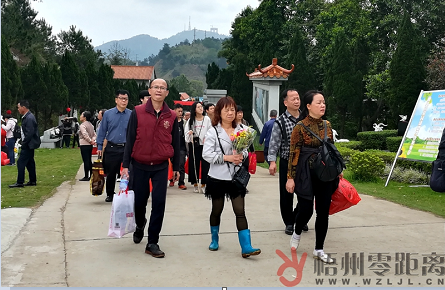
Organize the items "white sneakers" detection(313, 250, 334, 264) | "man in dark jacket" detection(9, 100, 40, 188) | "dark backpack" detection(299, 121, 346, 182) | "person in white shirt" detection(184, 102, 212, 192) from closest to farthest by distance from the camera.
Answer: "dark backpack" detection(299, 121, 346, 182)
"white sneakers" detection(313, 250, 334, 264)
"person in white shirt" detection(184, 102, 212, 192)
"man in dark jacket" detection(9, 100, 40, 188)

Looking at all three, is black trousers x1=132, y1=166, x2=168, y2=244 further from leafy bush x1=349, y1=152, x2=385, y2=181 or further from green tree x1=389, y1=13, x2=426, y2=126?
green tree x1=389, y1=13, x2=426, y2=126

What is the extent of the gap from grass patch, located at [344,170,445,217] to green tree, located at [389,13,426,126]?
9.94 m

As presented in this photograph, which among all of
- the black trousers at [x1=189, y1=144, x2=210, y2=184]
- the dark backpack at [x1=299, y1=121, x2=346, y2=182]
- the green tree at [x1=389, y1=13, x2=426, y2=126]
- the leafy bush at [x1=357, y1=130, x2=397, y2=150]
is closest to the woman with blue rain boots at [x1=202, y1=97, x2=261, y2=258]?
the dark backpack at [x1=299, y1=121, x2=346, y2=182]

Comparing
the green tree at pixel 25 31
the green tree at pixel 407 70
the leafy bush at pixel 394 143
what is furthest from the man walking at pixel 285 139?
the green tree at pixel 25 31

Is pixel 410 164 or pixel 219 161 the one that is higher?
pixel 219 161

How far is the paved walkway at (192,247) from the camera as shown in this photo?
452cm

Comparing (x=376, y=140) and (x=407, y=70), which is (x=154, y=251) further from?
(x=407, y=70)

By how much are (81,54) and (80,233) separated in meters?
49.5

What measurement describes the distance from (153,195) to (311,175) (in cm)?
161

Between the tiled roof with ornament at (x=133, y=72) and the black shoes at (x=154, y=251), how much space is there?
268ft

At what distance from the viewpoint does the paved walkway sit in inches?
178

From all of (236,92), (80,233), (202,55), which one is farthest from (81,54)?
(202,55)

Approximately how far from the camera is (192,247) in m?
5.57

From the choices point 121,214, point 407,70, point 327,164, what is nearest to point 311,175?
point 327,164
